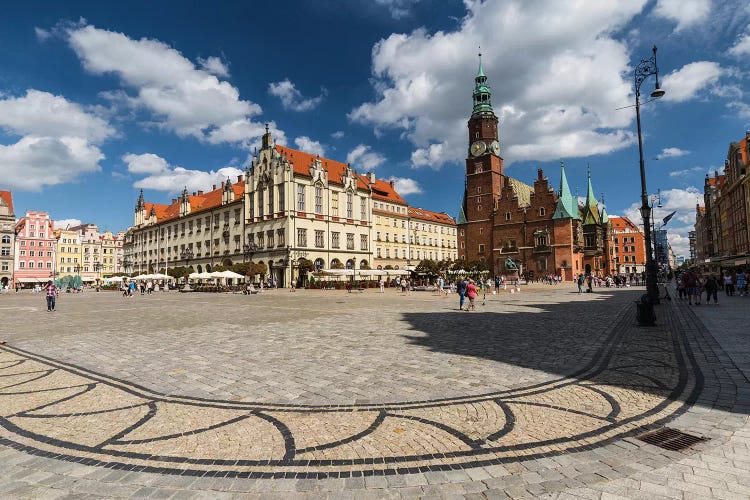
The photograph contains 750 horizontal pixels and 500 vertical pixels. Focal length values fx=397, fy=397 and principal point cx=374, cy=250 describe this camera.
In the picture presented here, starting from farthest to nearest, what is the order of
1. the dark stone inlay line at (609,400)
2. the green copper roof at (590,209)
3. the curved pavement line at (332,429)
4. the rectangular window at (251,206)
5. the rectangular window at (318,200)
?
1. the green copper roof at (590,209)
2. the rectangular window at (251,206)
3. the rectangular window at (318,200)
4. the dark stone inlay line at (609,400)
5. the curved pavement line at (332,429)

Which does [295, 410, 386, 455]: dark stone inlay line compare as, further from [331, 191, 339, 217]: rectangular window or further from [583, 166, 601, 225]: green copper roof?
[583, 166, 601, 225]: green copper roof

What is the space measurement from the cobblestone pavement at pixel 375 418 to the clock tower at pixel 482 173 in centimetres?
7567

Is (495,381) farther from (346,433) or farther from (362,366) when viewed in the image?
(346,433)

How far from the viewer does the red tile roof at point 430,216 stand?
81312mm

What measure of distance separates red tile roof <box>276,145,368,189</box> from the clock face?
94.9 ft

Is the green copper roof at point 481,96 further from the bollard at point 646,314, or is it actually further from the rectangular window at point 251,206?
the bollard at point 646,314

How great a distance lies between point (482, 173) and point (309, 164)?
40.6m

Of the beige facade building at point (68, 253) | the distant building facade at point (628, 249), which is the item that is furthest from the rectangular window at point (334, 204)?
the distant building facade at point (628, 249)

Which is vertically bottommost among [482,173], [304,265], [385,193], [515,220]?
[304,265]

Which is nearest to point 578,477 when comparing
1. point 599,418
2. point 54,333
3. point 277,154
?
point 599,418

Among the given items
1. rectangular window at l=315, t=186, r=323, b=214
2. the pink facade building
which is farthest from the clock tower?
the pink facade building

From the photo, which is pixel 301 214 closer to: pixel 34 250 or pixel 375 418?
pixel 375 418

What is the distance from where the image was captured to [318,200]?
57.8 meters

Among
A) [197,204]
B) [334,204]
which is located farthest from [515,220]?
[197,204]
